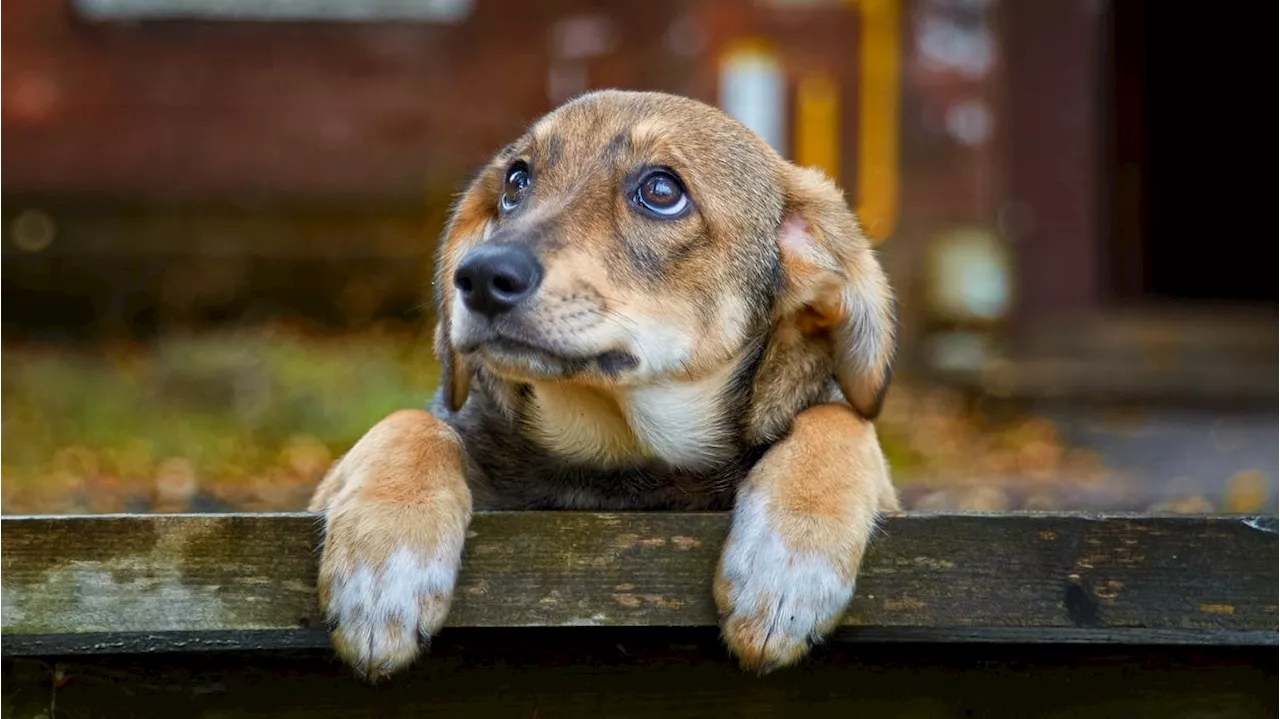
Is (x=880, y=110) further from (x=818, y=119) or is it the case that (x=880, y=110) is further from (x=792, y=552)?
(x=792, y=552)

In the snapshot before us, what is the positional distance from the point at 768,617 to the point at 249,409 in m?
6.39

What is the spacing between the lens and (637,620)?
2.39 m

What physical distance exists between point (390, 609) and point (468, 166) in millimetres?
8607

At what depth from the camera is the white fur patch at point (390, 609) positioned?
2.36m

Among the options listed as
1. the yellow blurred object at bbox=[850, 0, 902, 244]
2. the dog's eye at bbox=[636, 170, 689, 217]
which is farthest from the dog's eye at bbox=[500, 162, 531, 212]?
the yellow blurred object at bbox=[850, 0, 902, 244]

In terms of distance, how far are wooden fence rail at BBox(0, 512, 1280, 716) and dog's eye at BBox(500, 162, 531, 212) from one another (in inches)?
41.9

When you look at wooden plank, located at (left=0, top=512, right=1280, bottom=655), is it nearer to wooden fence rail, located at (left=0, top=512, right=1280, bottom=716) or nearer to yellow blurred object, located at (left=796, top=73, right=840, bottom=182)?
wooden fence rail, located at (left=0, top=512, right=1280, bottom=716)

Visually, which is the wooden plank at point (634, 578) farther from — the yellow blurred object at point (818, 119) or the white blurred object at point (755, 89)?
the yellow blurred object at point (818, 119)

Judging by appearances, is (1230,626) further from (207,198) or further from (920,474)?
(207,198)

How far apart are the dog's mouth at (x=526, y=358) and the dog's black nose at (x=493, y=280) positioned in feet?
0.22

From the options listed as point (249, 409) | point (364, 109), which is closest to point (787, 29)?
point (364, 109)

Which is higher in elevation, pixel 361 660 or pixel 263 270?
pixel 361 660

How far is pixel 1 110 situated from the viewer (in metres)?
10.4

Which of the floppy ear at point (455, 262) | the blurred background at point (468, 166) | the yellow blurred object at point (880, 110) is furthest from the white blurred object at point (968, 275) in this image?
the floppy ear at point (455, 262)
